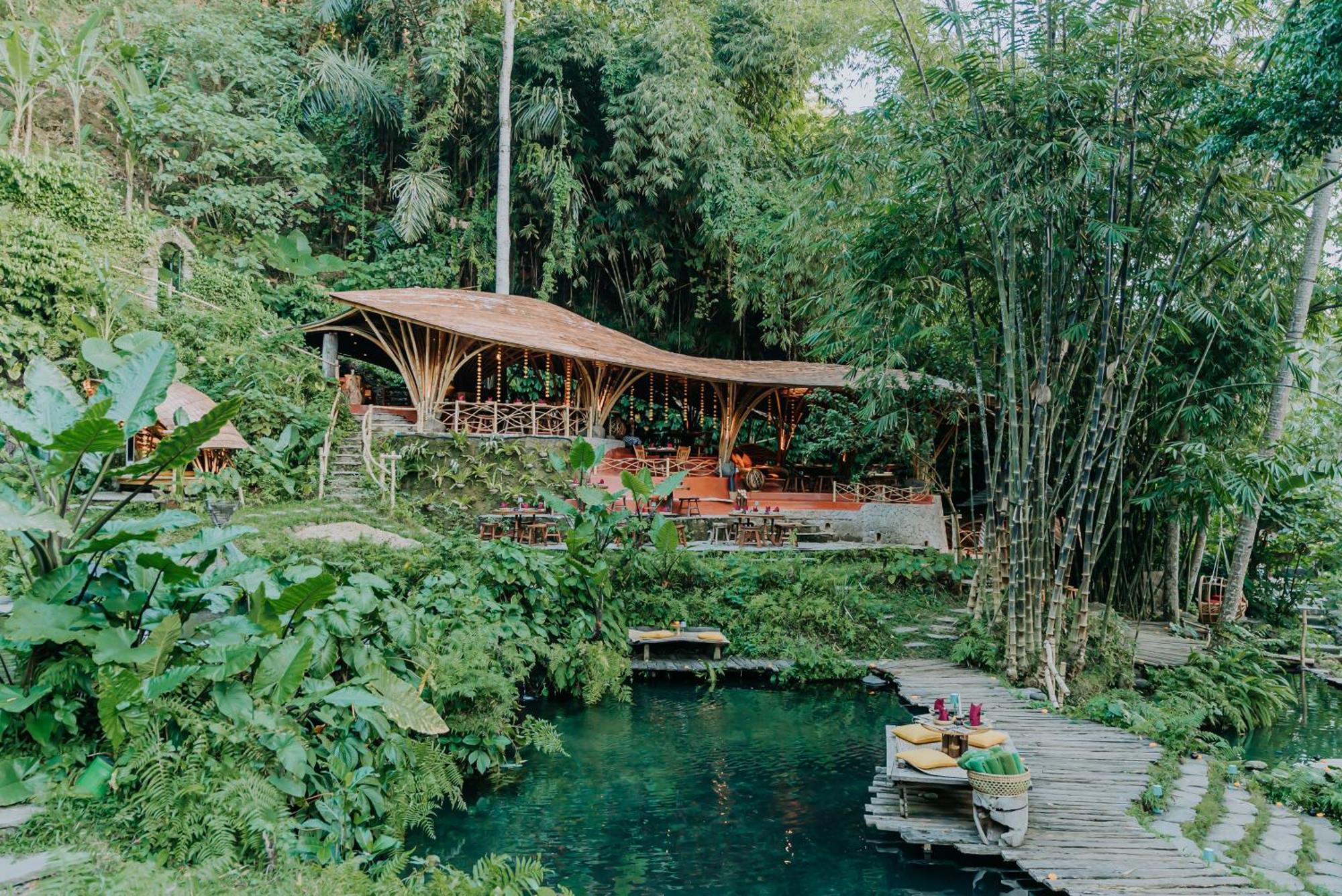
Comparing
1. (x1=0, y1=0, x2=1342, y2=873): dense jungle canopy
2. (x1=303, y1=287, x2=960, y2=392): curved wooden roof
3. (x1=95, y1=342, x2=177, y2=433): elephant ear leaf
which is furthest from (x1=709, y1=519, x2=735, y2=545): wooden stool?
(x1=95, y1=342, x2=177, y2=433): elephant ear leaf

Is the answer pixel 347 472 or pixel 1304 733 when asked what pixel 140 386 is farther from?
pixel 1304 733

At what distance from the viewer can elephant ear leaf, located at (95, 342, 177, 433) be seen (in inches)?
174

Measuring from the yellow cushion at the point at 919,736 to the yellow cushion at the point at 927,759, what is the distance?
0.21m

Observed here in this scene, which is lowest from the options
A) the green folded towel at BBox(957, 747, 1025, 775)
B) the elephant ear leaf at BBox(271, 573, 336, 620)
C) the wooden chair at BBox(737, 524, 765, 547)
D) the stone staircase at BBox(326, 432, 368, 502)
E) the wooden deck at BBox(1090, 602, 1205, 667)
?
the wooden deck at BBox(1090, 602, 1205, 667)

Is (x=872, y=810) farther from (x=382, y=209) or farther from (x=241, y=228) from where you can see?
(x=382, y=209)

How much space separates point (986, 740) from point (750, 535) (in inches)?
299

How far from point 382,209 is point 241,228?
4.29m

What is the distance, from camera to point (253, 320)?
17.1 metres

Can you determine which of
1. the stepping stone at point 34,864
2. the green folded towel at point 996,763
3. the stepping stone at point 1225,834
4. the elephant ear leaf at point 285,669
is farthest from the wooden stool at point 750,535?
the stepping stone at point 34,864

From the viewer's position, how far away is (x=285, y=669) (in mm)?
4883

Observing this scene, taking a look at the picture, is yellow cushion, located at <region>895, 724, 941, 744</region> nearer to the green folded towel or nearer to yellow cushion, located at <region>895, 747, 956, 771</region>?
yellow cushion, located at <region>895, 747, 956, 771</region>

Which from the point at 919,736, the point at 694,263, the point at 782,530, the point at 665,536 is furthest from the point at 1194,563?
the point at 694,263

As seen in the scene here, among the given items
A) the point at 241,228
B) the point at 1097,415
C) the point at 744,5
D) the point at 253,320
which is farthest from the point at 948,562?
the point at 241,228

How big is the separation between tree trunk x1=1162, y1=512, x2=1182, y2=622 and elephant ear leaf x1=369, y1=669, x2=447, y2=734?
11318 millimetres
